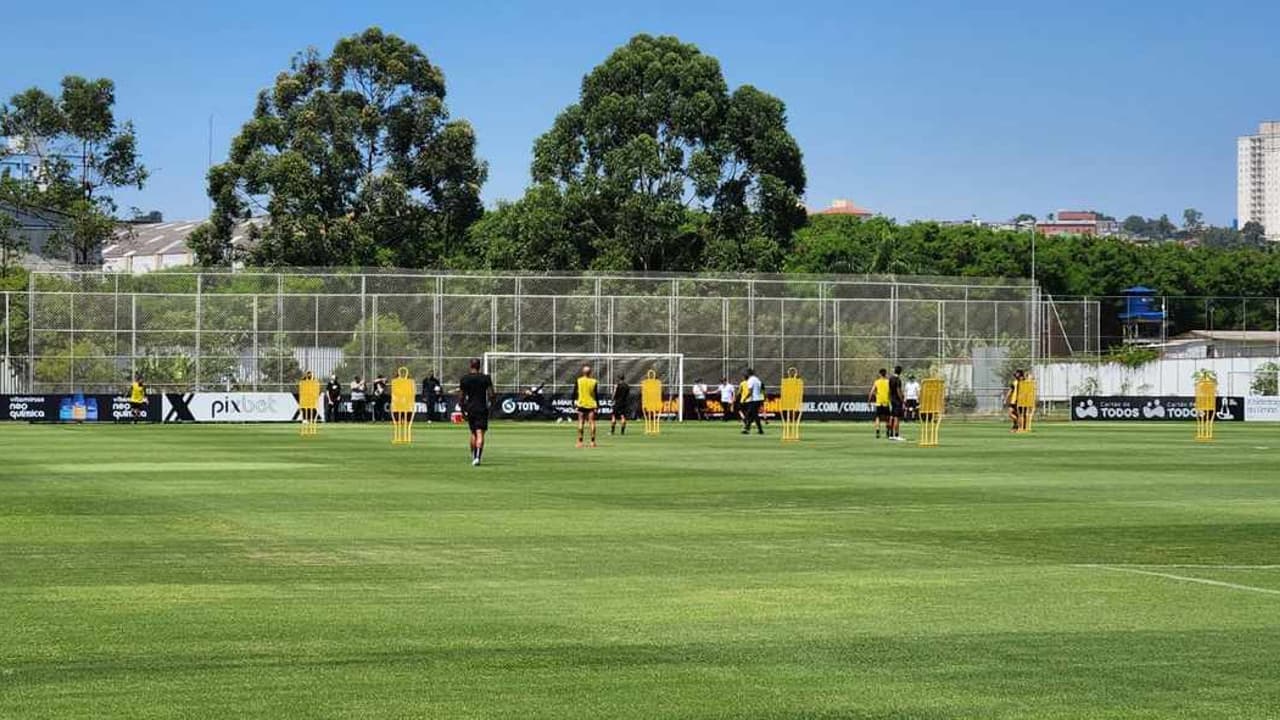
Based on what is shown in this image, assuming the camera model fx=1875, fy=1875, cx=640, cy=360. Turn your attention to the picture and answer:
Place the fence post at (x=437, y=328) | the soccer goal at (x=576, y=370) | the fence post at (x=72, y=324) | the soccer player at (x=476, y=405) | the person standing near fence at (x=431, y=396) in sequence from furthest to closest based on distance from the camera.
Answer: the soccer goal at (x=576, y=370) < the fence post at (x=437, y=328) < the fence post at (x=72, y=324) < the person standing near fence at (x=431, y=396) < the soccer player at (x=476, y=405)

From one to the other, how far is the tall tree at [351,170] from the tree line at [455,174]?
0.08 meters

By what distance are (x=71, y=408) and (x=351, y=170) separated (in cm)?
2955

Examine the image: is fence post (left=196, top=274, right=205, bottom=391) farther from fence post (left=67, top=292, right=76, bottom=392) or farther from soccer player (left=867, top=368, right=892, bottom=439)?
soccer player (left=867, top=368, right=892, bottom=439)

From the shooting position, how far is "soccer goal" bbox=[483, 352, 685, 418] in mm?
65562

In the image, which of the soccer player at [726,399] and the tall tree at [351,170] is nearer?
the soccer player at [726,399]

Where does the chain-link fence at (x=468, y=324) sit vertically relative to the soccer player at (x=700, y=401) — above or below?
above

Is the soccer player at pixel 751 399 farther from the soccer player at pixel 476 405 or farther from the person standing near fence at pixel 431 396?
the soccer player at pixel 476 405

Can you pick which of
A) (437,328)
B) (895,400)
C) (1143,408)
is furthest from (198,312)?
(1143,408)

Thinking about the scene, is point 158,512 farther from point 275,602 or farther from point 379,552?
point 275,602

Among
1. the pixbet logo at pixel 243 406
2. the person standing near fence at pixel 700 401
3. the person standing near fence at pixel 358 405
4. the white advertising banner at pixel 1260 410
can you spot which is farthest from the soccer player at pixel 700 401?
the white advertising banner at pixel 1260 410

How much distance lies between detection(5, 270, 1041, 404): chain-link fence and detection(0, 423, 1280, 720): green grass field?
3601 cm

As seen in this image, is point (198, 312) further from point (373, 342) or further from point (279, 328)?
point (373, 342)

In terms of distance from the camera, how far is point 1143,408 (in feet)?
236

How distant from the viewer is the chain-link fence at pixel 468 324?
208 ft
